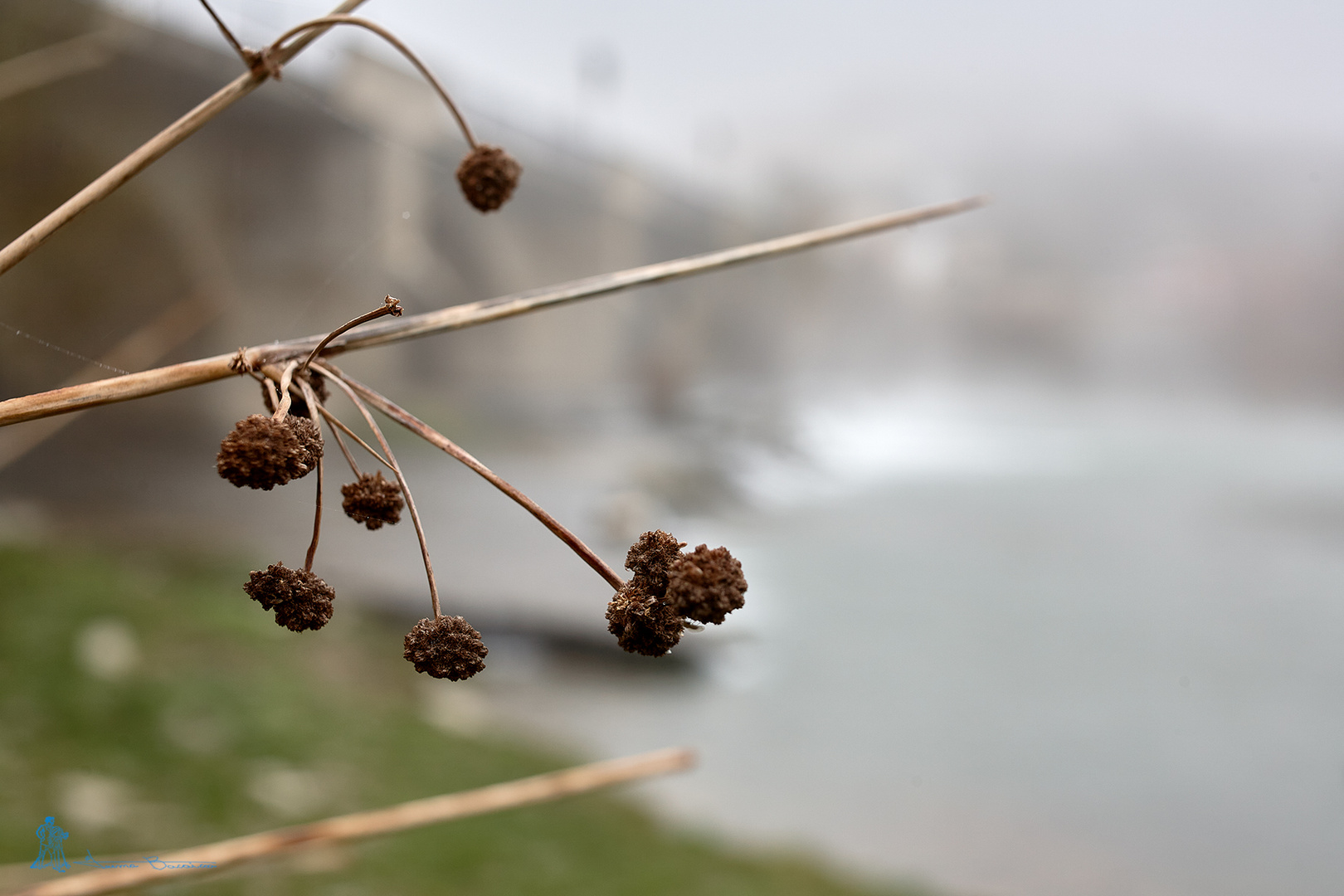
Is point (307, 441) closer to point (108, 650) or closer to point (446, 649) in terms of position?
point (446, 649)

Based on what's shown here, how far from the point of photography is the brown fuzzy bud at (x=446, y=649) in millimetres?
171

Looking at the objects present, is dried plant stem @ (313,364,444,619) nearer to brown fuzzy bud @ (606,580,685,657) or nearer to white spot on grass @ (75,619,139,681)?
brown fuzzy bud @ (606,580,685,657)

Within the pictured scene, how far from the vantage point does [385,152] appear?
222 centimetres

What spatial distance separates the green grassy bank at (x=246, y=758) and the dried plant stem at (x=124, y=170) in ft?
3.53

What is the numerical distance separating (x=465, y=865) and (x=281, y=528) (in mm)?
1201

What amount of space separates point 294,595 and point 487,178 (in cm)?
13

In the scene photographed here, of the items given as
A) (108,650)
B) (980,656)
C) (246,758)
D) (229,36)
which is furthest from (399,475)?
(980,656)

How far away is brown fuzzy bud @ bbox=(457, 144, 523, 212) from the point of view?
0.85ft

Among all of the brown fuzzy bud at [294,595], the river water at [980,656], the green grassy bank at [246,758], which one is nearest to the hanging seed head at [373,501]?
the brown fuzzy bud at [294,595]

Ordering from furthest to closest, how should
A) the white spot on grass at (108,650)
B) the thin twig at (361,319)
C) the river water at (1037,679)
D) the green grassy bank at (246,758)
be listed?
the river water at (1037,679) < the white spot on grass at (108,650) < the green grassy bank at (246,758) < the thin twig at (361,319)

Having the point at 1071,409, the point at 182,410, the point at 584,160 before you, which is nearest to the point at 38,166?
the point at 182,410

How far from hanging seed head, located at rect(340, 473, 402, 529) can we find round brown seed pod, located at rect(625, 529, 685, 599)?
66 millimetres

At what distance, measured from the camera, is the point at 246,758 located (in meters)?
1.62

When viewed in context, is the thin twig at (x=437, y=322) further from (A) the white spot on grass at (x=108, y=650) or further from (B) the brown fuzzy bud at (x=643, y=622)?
(A) the white spot on grass at (x=108, y=650)
